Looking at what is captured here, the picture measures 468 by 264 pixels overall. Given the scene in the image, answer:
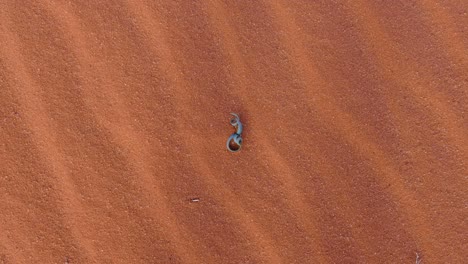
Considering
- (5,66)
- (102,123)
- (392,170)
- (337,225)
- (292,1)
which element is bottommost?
(337,225)

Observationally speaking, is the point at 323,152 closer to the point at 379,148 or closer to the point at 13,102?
the point at 379,148

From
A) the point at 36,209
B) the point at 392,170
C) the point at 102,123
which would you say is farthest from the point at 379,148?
the point at 36,209

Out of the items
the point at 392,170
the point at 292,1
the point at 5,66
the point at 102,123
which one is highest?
the point at 292,1

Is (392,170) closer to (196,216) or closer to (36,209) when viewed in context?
(196,216)

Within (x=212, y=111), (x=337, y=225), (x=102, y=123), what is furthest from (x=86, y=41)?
(x=337, y=225)

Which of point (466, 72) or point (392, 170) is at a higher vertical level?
point (466, 72)

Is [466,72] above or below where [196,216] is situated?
above
